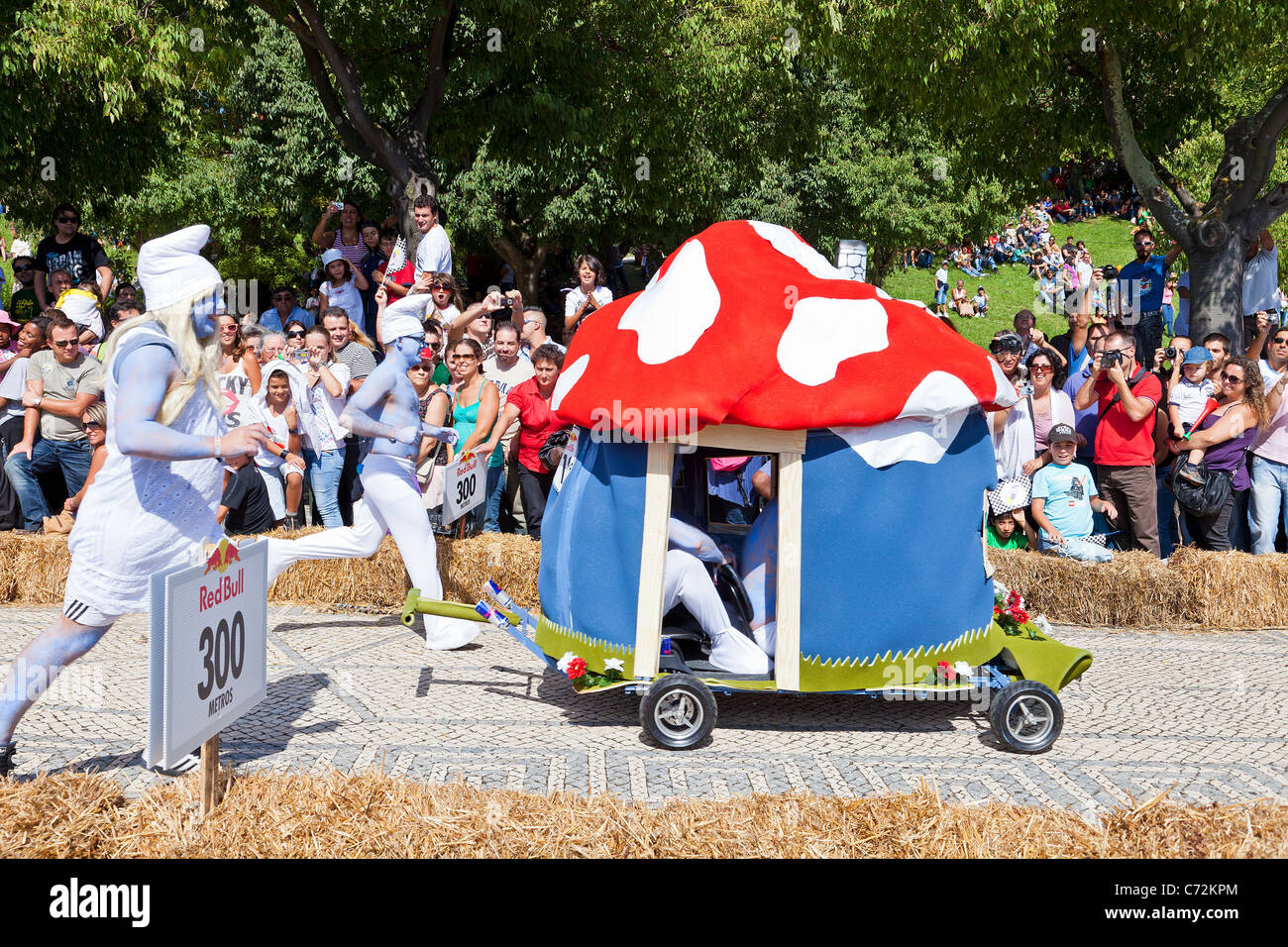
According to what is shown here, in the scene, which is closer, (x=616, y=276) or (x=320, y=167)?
(x=616, y=276)

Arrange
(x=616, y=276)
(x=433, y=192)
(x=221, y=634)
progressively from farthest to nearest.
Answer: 1. (x=616, y=276)
2. (x=433, y=192)
3. (x=221, y=634)

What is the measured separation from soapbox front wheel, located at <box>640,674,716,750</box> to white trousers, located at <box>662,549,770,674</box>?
0.30 m

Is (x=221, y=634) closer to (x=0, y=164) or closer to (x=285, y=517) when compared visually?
(x=285, y=517)

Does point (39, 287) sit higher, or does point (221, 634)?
point (39, 287)

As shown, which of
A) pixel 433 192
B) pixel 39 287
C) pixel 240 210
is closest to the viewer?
pixel 39 287

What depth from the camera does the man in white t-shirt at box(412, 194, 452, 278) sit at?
37.6ft

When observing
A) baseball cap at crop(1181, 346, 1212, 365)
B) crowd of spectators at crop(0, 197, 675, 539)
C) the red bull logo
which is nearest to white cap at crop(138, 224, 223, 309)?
the red bull logo

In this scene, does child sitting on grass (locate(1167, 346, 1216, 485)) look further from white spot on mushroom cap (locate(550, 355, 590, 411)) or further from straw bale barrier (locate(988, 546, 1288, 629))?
white spot on mushroom cap (locate(550, 355, 590, 411))

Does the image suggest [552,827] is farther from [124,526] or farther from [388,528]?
[388,528]

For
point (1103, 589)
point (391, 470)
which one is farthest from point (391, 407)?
point (1103, 589)

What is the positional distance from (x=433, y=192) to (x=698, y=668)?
30.4 ft

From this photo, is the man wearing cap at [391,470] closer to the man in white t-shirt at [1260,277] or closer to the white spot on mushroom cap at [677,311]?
the white spot on mushroom cap at [677,311]

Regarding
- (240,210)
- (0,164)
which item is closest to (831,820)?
(0,164)

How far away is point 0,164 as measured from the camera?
13.6 metres
